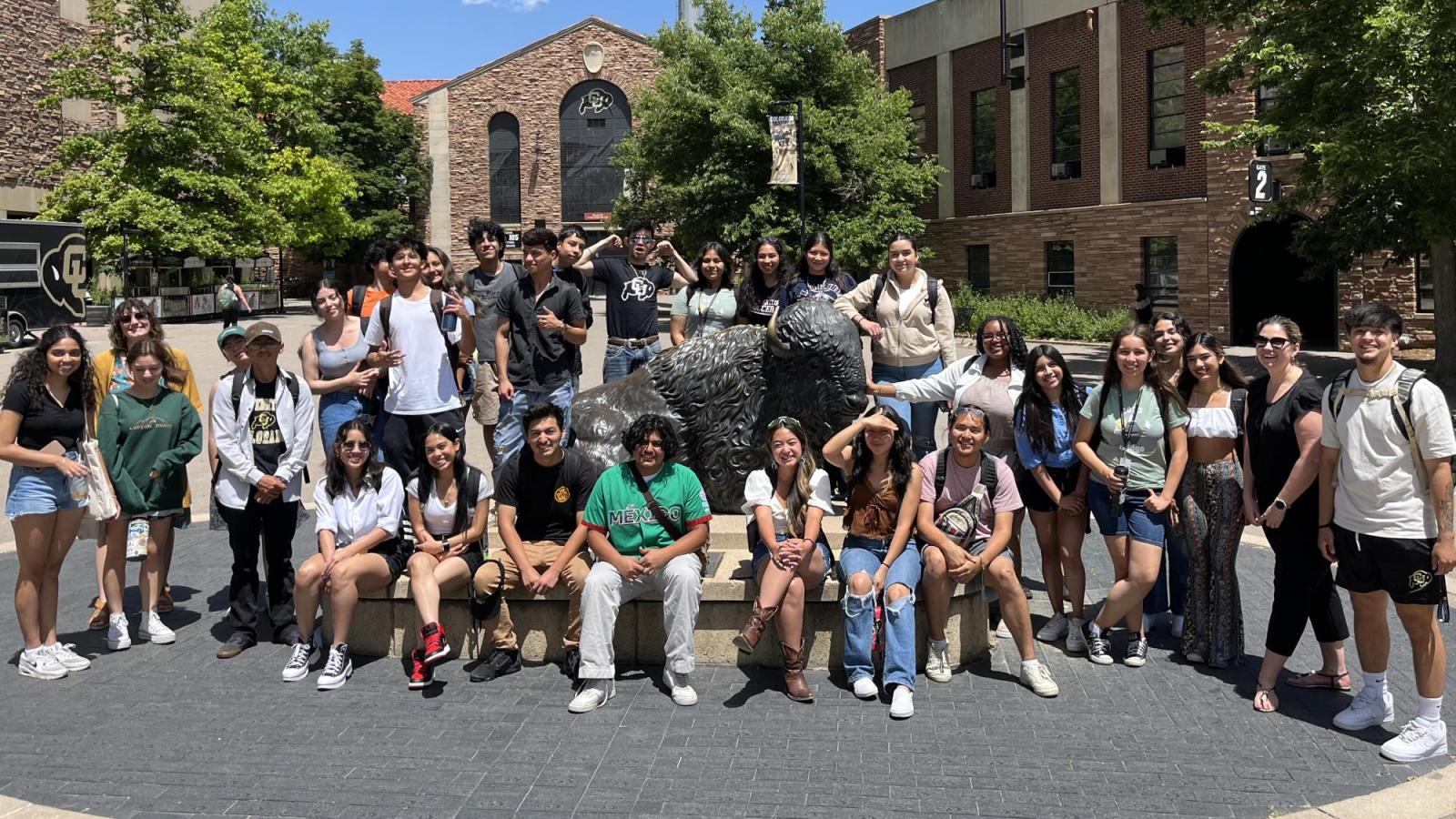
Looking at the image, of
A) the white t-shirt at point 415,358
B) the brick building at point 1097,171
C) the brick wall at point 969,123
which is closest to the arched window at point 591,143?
the brick building at point 1097,171

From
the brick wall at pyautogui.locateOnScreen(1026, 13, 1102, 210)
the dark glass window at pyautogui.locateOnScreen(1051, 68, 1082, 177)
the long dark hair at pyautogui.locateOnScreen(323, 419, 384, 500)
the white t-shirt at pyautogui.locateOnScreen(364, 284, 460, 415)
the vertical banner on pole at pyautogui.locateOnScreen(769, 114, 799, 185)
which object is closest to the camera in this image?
the long dark hair at pyautogui.locateOnScreen(323, 419, 384, 500)

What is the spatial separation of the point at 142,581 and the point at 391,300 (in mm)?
1974

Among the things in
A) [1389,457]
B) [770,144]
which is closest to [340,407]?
[1389,457]

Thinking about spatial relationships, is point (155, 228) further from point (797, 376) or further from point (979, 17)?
point (797, 376)

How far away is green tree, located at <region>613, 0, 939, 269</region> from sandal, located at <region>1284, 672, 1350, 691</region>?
2415 centimetres

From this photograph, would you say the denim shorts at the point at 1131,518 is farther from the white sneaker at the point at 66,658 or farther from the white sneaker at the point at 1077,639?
the white sneaker at the point at 66,658

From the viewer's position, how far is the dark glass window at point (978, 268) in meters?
32.2

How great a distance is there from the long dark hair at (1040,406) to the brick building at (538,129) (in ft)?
158

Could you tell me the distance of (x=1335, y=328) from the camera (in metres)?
24.0

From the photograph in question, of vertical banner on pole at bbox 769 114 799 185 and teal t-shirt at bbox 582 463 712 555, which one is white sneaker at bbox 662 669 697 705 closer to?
teal t-shirt at bbox 582 463 712 555

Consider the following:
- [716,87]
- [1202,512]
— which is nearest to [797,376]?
[1202,512]

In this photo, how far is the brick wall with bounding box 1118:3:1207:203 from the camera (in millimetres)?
25938

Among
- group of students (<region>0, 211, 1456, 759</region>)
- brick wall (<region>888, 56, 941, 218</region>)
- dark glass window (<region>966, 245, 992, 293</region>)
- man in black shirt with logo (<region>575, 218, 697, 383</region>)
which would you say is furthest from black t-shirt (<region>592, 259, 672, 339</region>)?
brick wall (<region>888, 56, 941, 218</region>)

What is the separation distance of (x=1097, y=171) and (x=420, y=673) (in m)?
26.3
